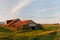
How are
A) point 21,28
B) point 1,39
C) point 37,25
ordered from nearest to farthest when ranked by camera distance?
1. point 1,39
2. point 21,28
3. point 37,25

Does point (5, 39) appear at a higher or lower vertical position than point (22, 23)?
lower

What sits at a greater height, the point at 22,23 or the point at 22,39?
the point at 22,23

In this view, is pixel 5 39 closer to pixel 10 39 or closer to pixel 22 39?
pixel 10 39

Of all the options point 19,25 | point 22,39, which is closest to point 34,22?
point 19,25

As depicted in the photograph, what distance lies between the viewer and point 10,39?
2884cm

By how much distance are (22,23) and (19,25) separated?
4.68 feet

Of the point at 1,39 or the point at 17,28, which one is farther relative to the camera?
the point at 17,28

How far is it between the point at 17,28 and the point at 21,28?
1342mm

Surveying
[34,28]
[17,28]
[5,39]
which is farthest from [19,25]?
[5,39]

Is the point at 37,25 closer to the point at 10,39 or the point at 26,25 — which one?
the point at 26,25

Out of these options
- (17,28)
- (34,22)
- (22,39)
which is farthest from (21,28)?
(22,39)

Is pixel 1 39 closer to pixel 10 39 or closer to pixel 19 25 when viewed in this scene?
pixel 10 39

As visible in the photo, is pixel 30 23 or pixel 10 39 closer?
pixel 10 39

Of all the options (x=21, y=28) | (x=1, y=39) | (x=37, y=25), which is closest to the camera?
(x=1, y=39)
